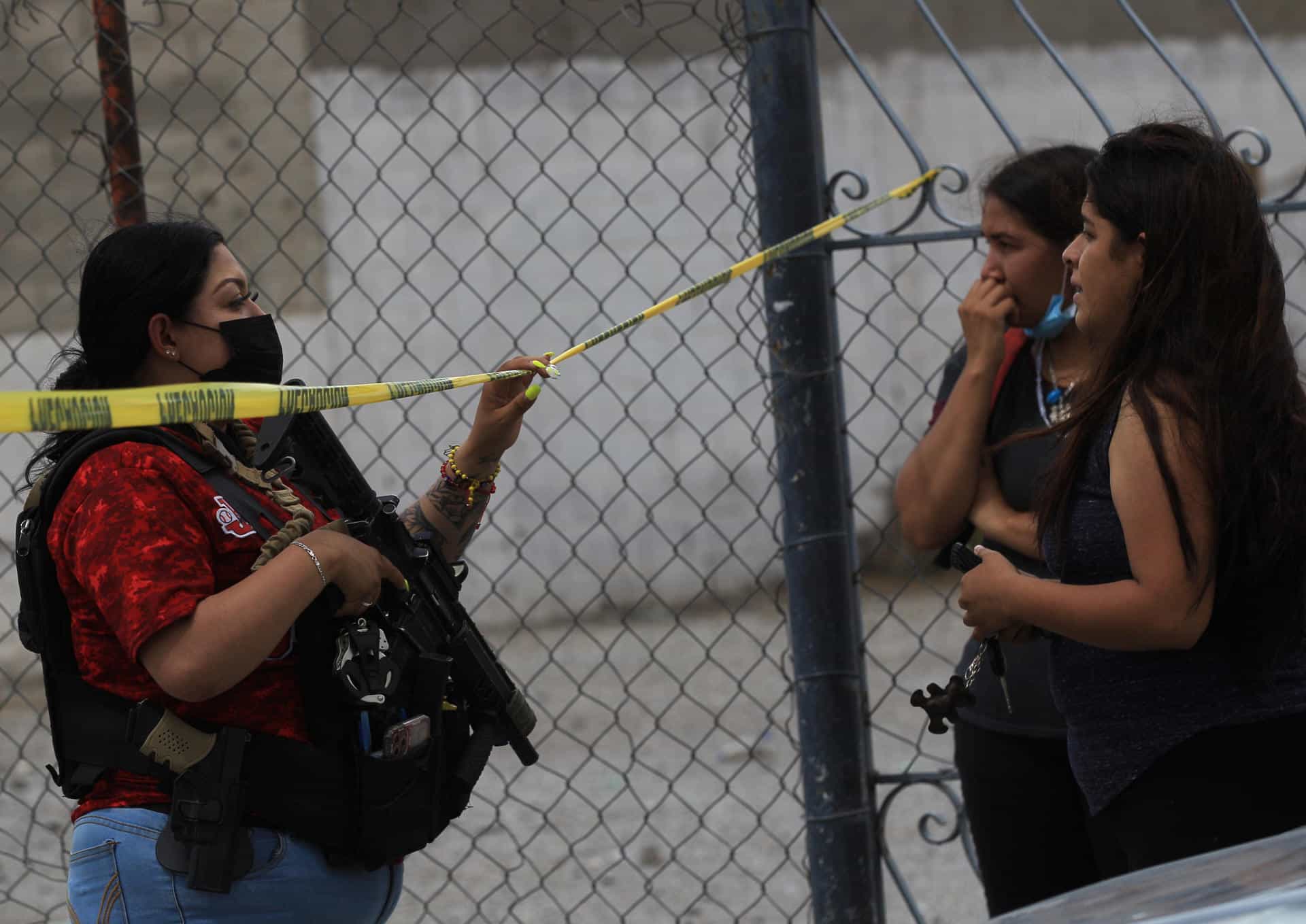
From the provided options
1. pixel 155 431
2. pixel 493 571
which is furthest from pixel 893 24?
pixel 155 431

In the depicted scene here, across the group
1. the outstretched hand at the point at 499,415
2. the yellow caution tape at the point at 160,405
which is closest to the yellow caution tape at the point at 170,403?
the yellow caution tape at the point at 160,405

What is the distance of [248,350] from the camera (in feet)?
6.34

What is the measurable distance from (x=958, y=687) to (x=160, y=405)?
4.18 ft

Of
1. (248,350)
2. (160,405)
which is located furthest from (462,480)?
→ (160,405)

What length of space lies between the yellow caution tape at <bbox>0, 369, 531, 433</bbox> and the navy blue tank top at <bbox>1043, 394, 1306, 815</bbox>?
1001 mm

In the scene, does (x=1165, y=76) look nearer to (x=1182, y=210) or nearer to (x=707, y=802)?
(x=707, y=802)

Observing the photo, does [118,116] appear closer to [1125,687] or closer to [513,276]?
[1125,687]

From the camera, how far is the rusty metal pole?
2705mm

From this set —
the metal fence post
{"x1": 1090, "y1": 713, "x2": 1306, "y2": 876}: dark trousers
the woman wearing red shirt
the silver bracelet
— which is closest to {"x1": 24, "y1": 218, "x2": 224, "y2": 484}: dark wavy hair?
the woman wearing red shirt

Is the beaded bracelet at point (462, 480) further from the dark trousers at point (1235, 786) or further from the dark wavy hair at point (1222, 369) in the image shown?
the dark trousers at point (1235, 786)

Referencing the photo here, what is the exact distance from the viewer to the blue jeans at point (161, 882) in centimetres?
178

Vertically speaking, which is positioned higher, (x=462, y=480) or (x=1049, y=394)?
(x=1049, y=394)

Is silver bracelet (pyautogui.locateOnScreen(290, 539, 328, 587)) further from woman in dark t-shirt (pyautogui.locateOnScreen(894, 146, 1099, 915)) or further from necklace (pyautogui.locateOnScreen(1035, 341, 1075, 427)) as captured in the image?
necklace (pyautogui.locateOnScreen(1035, 341, 1075, 427))

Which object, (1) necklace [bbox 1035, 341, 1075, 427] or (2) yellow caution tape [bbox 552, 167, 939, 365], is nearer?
(1) necklace [bbox 1035, 341, 1075, 427]
